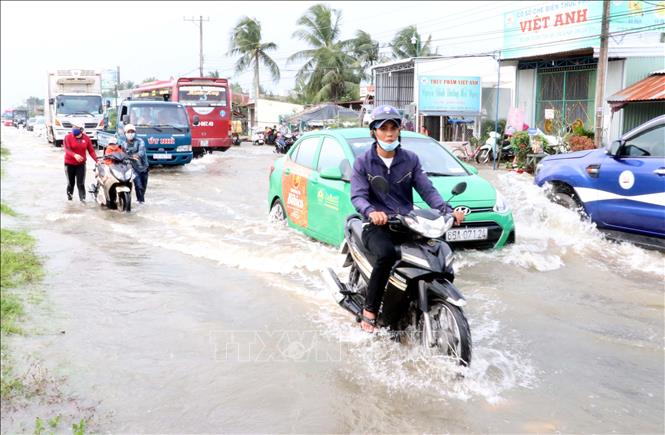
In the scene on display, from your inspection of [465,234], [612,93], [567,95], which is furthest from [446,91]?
[465,234]

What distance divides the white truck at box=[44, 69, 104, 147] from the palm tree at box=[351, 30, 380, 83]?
55.7ft

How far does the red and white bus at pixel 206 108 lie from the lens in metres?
25.8

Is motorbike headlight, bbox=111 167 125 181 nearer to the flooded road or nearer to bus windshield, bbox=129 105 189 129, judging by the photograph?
the flooded road

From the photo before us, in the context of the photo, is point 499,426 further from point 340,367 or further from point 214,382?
point 214,382

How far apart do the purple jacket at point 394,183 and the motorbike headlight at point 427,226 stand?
41 cm

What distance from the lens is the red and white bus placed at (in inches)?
1015

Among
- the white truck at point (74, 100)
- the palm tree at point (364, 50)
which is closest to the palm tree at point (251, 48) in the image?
the palm tree at point (364, 50)

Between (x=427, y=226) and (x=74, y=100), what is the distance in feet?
96.5

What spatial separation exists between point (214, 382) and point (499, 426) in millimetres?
1847

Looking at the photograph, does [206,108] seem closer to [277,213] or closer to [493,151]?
[493,151]

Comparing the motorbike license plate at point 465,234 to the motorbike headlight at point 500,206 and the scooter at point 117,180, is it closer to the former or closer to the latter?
the motorbike headlight at point 500,206

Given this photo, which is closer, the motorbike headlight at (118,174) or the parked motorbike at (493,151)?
the motorbike headlight at (118,174)

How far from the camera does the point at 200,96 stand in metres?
26.2

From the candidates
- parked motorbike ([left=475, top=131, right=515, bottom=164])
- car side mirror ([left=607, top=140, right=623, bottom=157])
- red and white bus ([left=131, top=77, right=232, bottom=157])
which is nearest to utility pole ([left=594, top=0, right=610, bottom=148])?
parked motorbike ([left=475, top=131, right=515, bottom=164])
